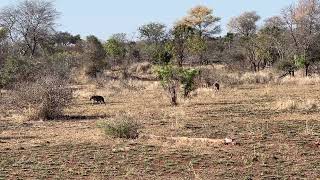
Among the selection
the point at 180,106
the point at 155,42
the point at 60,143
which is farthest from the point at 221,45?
the point at 60,143

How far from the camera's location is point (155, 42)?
61.1m

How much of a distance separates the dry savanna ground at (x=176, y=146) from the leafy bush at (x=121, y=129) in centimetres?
18

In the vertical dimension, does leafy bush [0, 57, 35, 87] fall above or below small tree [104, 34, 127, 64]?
below

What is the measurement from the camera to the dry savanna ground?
32.1 ft

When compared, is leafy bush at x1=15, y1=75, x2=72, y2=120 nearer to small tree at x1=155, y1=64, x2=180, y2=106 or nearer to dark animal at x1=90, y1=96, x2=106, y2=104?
dark animal at x1=90, y1=96, x2=106, y2=104

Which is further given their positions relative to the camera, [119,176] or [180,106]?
[180,106]

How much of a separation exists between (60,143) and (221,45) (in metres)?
46.6

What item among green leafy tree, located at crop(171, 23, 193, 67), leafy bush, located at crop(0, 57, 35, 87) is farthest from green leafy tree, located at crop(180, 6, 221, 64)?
leafy bush, located at crop(0, 57, 35, 87)

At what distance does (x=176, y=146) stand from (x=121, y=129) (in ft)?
5.62

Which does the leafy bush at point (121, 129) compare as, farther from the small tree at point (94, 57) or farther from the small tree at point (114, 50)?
Answer: the small tree at point (114, 50)

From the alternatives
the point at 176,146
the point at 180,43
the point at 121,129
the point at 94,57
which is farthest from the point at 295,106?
the point at 180,43

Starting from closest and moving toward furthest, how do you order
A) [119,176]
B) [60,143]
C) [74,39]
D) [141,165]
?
[119,176] → [141,165] → [60,143] → [74,39]

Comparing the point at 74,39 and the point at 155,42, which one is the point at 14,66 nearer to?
the point at 155,42

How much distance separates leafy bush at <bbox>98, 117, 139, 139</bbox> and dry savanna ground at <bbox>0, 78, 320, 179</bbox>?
183mm
